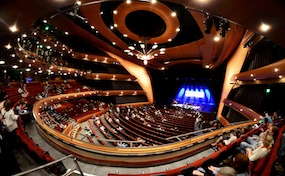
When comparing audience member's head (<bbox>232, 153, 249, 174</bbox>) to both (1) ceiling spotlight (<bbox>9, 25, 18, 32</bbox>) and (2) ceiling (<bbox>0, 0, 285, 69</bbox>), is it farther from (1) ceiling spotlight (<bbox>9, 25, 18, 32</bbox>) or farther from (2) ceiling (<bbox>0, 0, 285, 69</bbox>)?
(1) ceiling spotlight (<bbox>9, 25, 18, 32</bbox>)

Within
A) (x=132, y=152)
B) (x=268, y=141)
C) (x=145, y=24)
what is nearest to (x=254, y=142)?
(x=268, y=141)

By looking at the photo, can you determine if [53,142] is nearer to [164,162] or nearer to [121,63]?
[164,162]

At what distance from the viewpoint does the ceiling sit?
2.45m

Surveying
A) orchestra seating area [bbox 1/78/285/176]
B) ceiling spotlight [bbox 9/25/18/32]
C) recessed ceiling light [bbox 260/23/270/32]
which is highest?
recessed ceiling light [bbox 260/23/270/32]

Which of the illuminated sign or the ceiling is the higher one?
the ceiling

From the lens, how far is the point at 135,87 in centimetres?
2069

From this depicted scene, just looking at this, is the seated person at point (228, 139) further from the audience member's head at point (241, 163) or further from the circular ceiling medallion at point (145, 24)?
the circular ceiling medallion at point (145, 24)

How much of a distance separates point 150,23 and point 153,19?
0.65m

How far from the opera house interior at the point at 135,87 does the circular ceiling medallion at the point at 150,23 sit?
0.21 ft

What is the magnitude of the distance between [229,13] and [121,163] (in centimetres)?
388

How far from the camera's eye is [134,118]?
13.2 metres

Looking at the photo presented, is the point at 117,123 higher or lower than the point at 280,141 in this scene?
lower

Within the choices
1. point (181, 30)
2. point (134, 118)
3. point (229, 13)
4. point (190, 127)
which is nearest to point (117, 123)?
point (134, 118)

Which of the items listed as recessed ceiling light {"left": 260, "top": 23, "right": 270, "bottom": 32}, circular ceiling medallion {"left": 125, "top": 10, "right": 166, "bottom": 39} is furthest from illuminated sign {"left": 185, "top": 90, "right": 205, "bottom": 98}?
recessed ceiling light {"left": 260, "top": 23, "right": 270, "bottom": 32}
